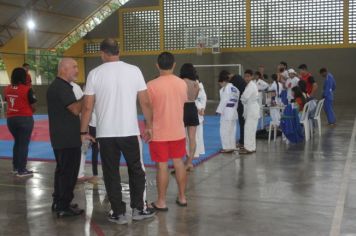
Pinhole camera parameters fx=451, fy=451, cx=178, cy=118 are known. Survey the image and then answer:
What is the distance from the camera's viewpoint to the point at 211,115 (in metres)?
15.8

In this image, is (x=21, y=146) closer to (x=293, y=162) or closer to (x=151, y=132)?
(x=151, y=132)

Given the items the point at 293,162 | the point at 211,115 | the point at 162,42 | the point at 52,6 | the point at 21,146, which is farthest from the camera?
the point at 162,42

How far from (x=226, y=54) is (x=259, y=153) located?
49.6 ft

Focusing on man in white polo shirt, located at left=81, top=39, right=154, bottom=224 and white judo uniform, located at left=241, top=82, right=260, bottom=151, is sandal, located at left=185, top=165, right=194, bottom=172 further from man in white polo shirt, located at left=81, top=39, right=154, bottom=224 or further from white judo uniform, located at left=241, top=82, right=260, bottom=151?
man in white polo shirt, located at left=81, top=39, right=154, bottom=224

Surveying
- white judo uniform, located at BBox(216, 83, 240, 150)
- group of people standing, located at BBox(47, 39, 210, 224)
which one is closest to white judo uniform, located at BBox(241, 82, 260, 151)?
white judo uniform, located at BBox(216, 83, 240, 150)

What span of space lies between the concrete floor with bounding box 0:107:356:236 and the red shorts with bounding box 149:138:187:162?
0.57 meters

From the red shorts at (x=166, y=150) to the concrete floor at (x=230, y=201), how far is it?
566 millimetres

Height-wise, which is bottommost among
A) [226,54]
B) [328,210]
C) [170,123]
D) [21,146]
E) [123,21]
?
[328,210]

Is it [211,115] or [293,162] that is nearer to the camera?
[293,162]

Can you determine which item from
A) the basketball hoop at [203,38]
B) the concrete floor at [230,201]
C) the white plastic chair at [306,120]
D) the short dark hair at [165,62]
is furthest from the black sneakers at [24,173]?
the basketball hoop at [203,38]

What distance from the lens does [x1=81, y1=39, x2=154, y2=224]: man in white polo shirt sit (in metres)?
4.04

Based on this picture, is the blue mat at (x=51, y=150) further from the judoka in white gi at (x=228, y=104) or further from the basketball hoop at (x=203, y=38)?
the basketball hoop at (x=203, y=38)

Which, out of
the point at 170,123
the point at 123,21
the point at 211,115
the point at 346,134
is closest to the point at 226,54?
the point at 123,21

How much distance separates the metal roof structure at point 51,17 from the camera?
20.6m
